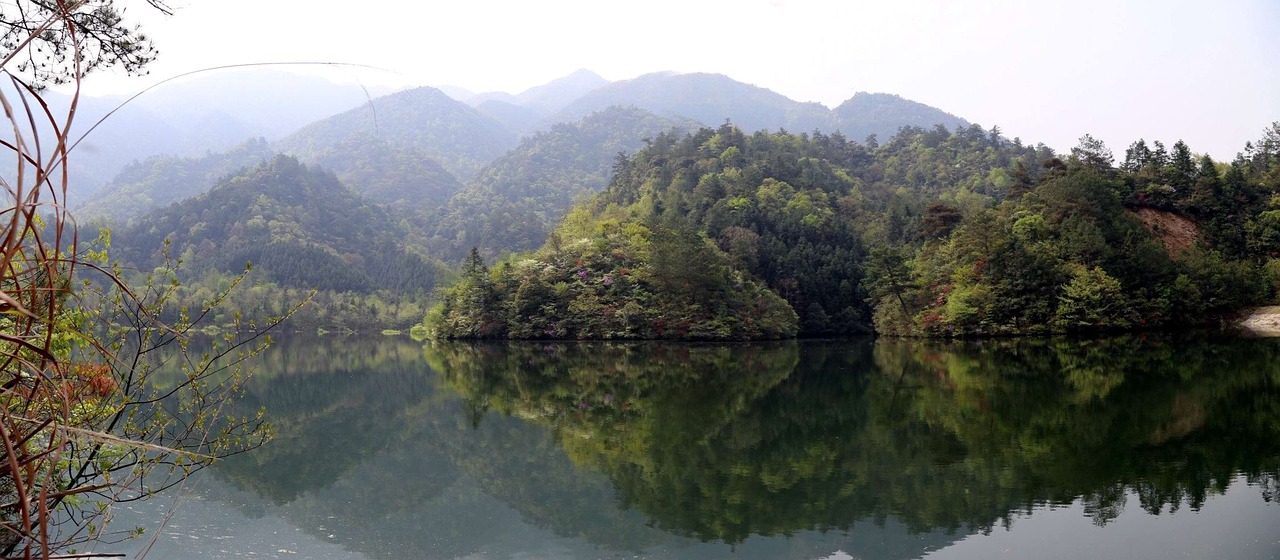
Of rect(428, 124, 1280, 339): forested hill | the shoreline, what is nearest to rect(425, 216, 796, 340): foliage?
rect(428, 124, 1280, 339): forested hill

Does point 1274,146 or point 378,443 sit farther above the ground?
point 1274,146

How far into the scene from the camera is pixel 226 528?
31.4ft

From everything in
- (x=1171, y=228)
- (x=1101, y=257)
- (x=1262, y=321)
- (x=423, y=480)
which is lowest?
(x=423, y=480)

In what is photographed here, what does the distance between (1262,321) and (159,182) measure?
14683 centimetres

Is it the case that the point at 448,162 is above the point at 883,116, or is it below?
below

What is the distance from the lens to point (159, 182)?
133500 mm

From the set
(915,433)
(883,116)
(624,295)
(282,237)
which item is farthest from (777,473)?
(883,116)

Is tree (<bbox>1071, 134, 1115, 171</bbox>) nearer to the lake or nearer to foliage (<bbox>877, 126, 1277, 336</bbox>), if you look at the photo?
foliage (<bbox>877, 126, 1277, 336</bbox>)

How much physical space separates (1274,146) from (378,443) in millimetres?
56505

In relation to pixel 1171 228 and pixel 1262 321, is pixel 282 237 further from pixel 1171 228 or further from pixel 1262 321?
pixel 1262 321

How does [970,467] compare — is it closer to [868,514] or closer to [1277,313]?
[868,514]

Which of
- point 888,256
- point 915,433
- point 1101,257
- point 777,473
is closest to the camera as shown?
point 777,473

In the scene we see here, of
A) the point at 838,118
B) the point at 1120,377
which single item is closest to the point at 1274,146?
the point at 1120,377

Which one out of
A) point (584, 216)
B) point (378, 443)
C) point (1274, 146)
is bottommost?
point (378, 443)
